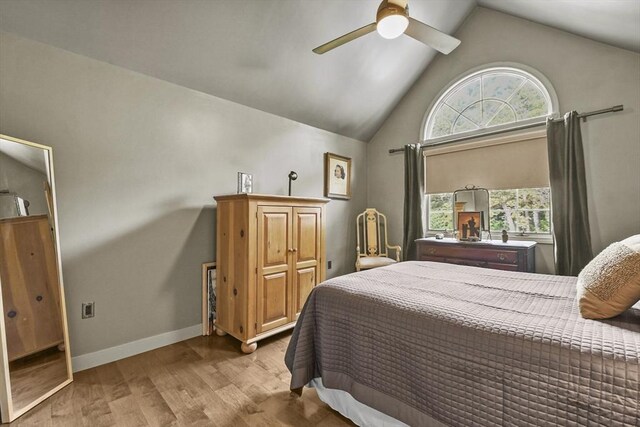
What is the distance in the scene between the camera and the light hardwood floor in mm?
1570

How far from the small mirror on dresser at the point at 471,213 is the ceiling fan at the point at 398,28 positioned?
1.94 meters

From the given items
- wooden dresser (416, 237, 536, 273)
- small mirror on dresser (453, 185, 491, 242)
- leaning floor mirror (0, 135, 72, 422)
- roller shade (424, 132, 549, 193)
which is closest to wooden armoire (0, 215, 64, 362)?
leaning floor mirror (0, 135, 72, 422)

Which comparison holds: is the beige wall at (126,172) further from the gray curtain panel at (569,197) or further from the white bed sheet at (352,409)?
the gray curtain panel at (569,197)

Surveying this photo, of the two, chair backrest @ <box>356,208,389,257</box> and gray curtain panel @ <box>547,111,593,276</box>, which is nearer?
gray curtain panel @ <box>547,111,593,276</box>

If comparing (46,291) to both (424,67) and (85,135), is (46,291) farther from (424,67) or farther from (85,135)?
(424,67)

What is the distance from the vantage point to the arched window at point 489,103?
3232 millimetres

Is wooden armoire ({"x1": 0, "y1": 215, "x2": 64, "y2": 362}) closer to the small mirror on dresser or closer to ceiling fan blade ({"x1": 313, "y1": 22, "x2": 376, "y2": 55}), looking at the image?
ceiling fan blade ({"x1": 313, "y1": 22, "x2": 376, "y2": 55})

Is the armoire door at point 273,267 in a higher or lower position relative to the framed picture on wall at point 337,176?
lower

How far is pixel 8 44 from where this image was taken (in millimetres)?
1827

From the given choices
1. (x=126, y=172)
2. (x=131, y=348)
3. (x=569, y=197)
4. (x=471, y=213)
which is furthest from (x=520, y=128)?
(x=131, y=348)

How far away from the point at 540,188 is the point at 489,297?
2.52 meters

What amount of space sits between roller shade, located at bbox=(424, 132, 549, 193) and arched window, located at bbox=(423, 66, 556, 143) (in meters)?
0.24

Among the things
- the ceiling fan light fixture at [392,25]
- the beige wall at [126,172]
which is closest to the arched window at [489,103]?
the ceiling fan light fixture at [392,25]

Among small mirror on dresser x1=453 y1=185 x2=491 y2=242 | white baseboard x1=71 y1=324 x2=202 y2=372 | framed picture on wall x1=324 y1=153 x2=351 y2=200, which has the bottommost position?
white baseboard x1=71 y1=324 x2=202 y2=372
